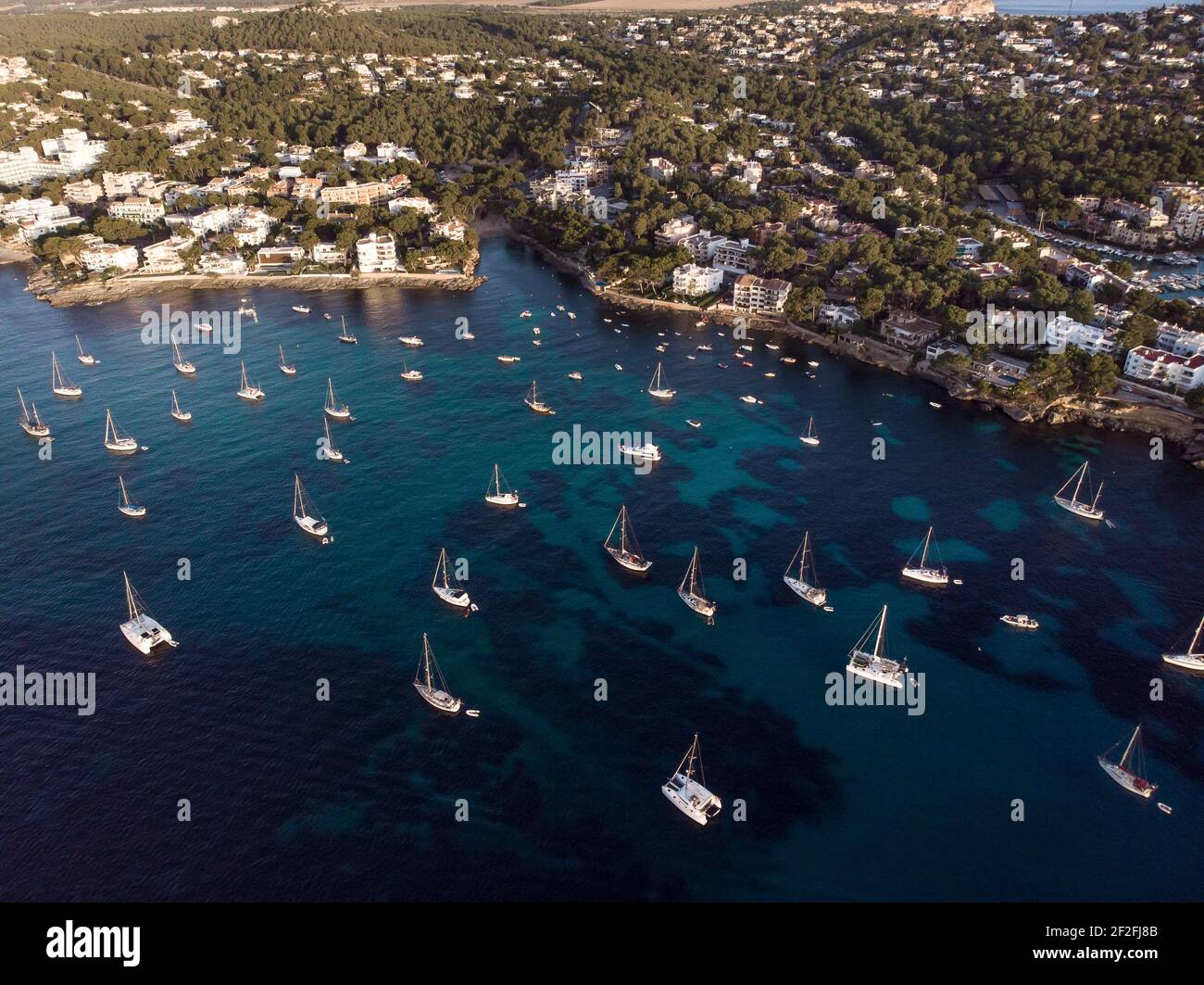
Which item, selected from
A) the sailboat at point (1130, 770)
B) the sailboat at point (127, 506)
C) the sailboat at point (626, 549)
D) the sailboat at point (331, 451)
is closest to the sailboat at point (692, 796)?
the sailboat at point (626, 549)

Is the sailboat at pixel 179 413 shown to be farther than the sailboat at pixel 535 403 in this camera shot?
No

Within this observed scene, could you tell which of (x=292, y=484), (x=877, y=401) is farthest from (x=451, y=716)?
(x=877, y=401)

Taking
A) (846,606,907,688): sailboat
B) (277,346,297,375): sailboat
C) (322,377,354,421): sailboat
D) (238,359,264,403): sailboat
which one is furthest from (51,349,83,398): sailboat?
(846,606,907,688): sailboat

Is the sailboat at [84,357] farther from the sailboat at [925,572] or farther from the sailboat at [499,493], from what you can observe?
the sailboat at [925,572]

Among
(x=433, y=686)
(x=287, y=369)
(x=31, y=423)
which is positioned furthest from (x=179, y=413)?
(x=433, y=686)

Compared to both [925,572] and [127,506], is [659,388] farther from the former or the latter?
[127,506]
